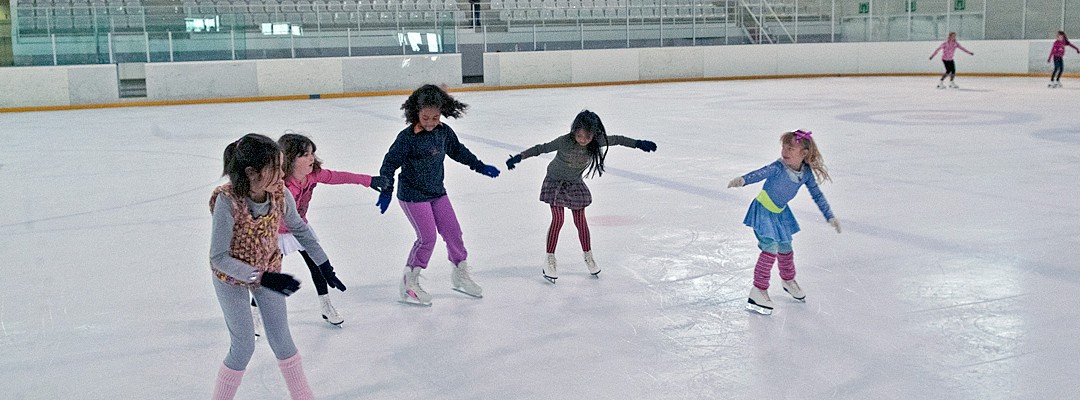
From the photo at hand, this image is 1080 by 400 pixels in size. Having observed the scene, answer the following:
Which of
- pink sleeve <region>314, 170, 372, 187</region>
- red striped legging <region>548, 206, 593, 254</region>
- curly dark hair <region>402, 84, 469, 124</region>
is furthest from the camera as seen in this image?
red striped legging <region>548, 206, 593, 254</region>

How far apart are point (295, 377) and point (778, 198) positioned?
2.22 metres

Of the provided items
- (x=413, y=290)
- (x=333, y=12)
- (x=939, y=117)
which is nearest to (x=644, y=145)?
(x=413, y=290)

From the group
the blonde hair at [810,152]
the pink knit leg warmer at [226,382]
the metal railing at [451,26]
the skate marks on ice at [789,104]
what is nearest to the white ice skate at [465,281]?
the blonde hair at [810,152]

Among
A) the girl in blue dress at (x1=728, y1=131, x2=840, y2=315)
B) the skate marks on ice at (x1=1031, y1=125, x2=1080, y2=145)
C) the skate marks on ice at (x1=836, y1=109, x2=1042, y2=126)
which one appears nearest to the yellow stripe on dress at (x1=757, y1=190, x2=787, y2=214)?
the girl in blue dress at (x1=728, y1=131, x2=840, y2=315)

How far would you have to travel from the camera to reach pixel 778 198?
4383 mm

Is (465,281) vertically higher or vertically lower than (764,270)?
lower

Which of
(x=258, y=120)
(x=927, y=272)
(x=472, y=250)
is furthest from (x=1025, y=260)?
(x=258, y=120)

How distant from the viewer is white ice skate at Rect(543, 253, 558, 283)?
5.11 metres

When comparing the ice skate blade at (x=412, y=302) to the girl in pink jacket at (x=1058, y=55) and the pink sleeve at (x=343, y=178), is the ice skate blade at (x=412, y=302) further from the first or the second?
the girl in pink jacket at (x=1058, y=55)

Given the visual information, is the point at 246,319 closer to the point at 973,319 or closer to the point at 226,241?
the point at 226,241

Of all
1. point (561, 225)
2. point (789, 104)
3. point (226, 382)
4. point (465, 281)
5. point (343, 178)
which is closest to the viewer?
point (226, 382)

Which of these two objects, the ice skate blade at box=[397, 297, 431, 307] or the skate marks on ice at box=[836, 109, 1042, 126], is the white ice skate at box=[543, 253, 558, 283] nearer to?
the ice skate blade at box=[397, 297, 431, 307]

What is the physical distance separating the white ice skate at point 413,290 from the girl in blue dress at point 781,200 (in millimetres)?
1482

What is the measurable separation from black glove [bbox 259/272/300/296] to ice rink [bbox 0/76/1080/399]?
77 centimetres
